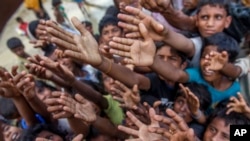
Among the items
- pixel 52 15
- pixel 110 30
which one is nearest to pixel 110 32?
pixel 110 30

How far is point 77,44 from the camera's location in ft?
4.40

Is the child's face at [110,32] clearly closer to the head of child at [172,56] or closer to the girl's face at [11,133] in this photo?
the head of child at [172,56]

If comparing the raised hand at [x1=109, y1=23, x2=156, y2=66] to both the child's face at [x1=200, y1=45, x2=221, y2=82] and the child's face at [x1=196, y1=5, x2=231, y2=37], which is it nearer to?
the child's face at [x1=200, y1=45, x2=221, y2=82]

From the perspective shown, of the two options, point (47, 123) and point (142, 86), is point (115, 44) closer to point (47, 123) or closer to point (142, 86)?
point (142, 86)

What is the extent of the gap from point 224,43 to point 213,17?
250 millimetres

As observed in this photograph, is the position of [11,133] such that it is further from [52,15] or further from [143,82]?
[52,15]

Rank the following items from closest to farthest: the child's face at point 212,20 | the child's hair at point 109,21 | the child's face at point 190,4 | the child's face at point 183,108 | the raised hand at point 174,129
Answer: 1. the raised hand at point 174,129
2. the child's face at point 183,108
3. the child's face at point 212,20
4. the child's face at point 190,4
5. the child's hair at point 109,21

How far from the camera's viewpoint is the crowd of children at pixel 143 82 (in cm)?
133

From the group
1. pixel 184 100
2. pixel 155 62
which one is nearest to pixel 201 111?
pixel 184 100

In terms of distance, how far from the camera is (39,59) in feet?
4.69

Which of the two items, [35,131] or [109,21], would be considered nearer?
[35,131]

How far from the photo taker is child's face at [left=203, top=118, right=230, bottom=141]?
141 centimetres

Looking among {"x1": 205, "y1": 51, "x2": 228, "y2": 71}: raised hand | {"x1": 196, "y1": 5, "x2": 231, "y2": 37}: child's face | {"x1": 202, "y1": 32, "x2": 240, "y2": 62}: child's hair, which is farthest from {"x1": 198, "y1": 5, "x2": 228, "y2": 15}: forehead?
{"x1": 205, "y1": 51, "x2": 228, "y2": 71}: raised hand

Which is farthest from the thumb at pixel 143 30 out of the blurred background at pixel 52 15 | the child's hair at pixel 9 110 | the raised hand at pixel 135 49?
the blurred background at pixel 52 15
